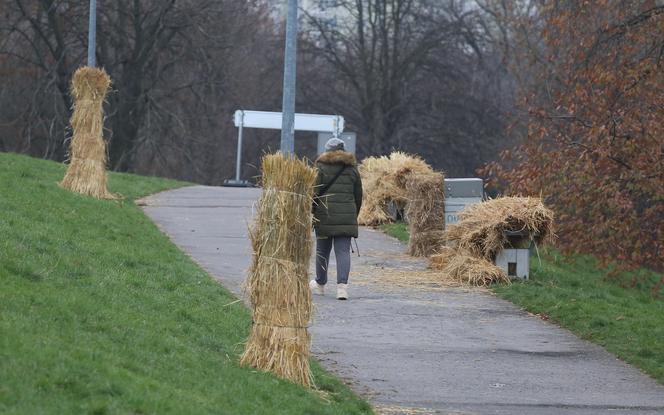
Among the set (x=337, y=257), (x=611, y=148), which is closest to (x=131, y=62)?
(x=611, y=148)

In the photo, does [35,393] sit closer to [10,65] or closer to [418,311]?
[418,311]

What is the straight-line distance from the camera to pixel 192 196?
86.5ft

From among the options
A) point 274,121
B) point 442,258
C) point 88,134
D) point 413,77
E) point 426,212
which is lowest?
point 442,258

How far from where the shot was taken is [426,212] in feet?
60.5

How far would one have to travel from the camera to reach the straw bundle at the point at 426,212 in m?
18.4

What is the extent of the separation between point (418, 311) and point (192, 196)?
523 inches

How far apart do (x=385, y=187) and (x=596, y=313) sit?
975cm

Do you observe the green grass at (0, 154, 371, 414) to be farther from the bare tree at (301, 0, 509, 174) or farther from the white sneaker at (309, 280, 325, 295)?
the bare tree at (301, 0, 509, 174)

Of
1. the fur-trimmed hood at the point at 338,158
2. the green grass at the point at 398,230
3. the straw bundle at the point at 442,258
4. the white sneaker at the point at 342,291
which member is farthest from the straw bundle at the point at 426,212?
the fur-trimmed hood at the point at 338,158

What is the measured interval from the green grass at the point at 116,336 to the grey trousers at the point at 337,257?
1333 millimetres

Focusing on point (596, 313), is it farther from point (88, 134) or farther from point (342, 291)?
point (88, 134)

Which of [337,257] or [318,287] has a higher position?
[337,257]

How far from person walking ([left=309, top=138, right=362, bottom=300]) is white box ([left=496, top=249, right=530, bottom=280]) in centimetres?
324

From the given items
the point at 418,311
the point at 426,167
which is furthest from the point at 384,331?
the point at 426,167
